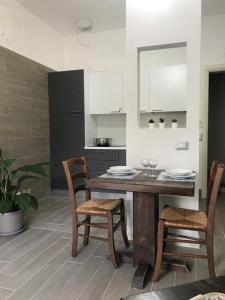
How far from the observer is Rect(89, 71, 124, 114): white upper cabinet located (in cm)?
418

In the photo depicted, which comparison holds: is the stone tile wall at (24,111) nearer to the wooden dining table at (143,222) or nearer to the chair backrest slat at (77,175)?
the chair backrest slat at (77,175)

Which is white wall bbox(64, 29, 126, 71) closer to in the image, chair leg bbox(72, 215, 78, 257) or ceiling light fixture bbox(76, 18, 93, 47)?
ceiling light fixture bbox(76, 18, 93, 47)

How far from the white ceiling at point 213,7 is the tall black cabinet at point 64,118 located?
214 centimetres

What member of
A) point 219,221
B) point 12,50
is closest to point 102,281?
point 219,221

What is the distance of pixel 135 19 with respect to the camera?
8.13 feet

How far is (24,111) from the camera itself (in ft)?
12.1

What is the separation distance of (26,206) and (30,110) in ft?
5.97

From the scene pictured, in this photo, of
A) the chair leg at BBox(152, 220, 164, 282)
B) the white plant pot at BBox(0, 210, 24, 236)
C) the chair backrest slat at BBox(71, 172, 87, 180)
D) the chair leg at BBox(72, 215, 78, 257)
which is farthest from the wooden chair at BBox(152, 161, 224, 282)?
the white plant pot at BBox(0, 210, 24, 236)

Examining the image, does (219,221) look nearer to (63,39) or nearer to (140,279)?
(140,279)

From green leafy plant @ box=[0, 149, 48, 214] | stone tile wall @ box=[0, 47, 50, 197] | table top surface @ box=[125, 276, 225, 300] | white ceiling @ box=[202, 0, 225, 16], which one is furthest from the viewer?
Result: white ceiling @ box=[202, 0, 225, 16]

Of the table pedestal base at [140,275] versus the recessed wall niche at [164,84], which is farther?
the recessed wall niche at [164,84]

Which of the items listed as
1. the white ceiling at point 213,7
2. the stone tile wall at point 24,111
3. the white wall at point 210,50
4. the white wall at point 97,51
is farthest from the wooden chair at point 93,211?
the white ceiling at point 213,7

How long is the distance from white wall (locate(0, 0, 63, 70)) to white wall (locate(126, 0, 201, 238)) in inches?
72.8

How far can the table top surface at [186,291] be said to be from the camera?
0.89 m
